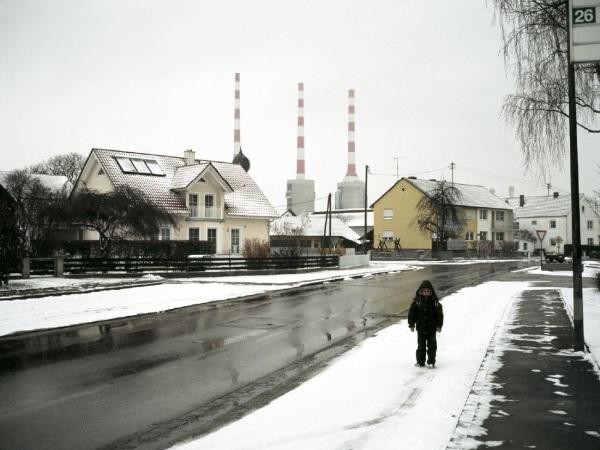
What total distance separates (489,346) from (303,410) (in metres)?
4.64

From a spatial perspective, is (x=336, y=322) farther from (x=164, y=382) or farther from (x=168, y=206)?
(x=168, y=206)

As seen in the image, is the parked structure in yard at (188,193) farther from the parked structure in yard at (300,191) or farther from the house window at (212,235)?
the parked structure in yard at (300,191)

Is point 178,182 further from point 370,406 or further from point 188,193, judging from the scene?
point 370,406

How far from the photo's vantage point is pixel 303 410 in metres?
6.31

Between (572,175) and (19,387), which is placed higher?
(572,175)

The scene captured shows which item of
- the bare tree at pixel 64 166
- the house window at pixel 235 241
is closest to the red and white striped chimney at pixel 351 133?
the bare tree at pixel 64 166

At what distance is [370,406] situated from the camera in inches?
252

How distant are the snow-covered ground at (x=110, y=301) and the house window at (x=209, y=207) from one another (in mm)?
17997

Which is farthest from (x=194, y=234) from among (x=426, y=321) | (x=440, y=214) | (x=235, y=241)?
(x=426, y=321)

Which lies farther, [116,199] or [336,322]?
[116,199]

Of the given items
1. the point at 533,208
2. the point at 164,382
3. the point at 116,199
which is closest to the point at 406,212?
the point at 533,208

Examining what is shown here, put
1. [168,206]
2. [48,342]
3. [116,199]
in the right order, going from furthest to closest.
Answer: [168,206]
[116,199]
[48,342]

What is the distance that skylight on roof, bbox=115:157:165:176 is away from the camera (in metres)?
42.9

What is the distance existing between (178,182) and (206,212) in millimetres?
3057
